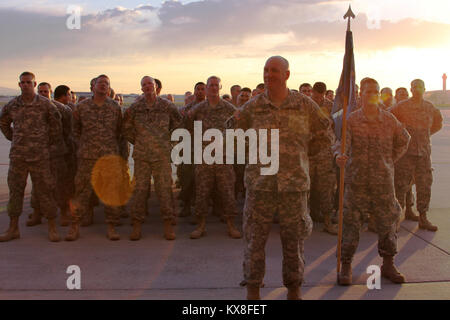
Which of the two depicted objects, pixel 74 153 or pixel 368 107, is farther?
pixel 74 153

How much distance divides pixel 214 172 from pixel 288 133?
103 inches

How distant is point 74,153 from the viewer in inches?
282

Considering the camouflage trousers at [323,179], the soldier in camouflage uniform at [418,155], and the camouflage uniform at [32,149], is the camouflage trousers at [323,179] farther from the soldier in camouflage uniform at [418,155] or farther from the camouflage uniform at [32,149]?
the camouflage uniform at [32,149]

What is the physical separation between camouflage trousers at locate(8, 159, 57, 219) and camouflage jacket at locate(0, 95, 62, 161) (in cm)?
10

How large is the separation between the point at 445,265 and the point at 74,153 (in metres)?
5.55

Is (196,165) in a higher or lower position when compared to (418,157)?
lower

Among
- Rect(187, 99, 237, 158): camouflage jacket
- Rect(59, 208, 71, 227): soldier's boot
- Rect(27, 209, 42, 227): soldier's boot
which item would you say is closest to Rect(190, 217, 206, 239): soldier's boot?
Rect(187, 99, 237, 158): camouflage jacket

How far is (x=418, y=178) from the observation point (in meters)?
6.28

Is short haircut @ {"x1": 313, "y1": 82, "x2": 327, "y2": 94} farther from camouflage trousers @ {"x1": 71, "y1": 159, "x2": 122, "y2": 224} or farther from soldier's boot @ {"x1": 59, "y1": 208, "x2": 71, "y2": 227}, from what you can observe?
soldier's boot @ {"x1": 59, "y1": 208, "x2": 71, "y2": 227}

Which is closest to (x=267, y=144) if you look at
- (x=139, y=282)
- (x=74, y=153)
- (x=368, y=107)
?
(x=368, y=107)

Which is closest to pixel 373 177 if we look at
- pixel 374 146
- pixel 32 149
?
pixel 374 146

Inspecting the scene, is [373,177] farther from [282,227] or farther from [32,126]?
[32,126]

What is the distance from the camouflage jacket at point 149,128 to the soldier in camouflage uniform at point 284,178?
7.93 ft
